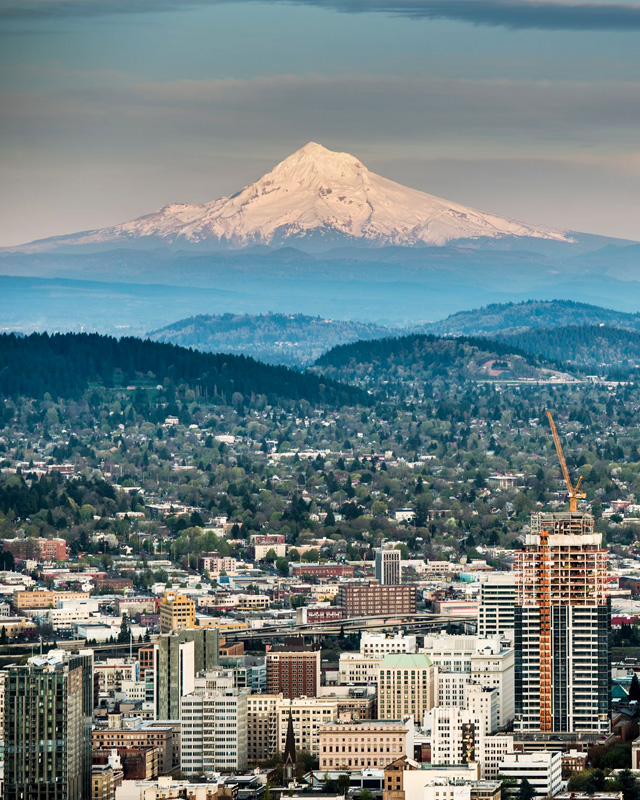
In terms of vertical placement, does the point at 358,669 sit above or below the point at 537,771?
above

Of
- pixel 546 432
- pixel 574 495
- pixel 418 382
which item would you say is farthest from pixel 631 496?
pixel 418 382

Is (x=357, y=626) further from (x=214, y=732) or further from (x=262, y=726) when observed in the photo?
(x=214, y=732)

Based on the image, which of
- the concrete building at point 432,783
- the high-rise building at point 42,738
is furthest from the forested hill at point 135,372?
the concrete building at point 432,783

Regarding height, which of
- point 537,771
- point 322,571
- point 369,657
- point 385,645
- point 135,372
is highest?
point 135,372

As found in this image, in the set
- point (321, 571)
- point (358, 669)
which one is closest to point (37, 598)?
point (321, 571)

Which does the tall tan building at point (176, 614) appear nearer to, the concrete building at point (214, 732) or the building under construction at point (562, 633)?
the building under construction at point (562, 633)

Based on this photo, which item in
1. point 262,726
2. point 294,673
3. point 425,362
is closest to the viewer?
point 262,726
